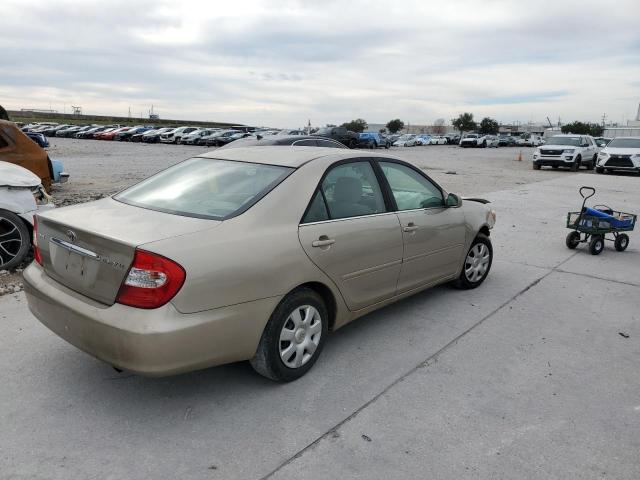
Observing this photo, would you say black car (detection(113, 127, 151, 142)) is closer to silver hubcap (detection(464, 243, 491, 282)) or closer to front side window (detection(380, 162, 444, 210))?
silver hubcap (detection(464, 243, 491, 282))

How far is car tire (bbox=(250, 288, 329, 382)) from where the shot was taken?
321 centimetres

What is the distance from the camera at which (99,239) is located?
2924 mm

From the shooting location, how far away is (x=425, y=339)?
419 cm

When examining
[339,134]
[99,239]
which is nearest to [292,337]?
[99,239]

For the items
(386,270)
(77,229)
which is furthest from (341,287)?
(77,229)

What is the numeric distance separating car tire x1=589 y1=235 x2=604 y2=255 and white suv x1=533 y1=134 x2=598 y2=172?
701 inches

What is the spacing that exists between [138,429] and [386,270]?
2.08 metres

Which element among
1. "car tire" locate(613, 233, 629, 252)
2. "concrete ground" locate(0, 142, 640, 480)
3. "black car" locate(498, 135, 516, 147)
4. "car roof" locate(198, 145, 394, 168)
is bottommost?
"concrete ground" locate(0, 142, 640, 480)

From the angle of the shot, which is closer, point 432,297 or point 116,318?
point 116,318

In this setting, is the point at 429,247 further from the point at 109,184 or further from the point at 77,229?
the point at 109,184

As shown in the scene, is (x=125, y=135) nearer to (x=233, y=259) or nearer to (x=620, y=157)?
(x=620, y=157)

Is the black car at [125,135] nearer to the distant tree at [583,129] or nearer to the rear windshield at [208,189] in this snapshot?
the rear windshield at [208,189]

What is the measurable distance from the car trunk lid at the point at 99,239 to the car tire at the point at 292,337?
718 millimetres

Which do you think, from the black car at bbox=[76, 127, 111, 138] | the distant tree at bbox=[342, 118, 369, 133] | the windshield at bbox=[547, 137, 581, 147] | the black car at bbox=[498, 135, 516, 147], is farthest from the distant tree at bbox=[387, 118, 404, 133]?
the windshield at bbox=[547, 137, 581, 147]
